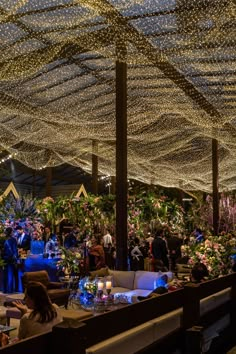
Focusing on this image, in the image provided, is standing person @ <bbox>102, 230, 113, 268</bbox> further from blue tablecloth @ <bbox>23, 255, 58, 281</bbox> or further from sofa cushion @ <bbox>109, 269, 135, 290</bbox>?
sofa cushion @ <bbox>109, 269, 135, 290</bbox>

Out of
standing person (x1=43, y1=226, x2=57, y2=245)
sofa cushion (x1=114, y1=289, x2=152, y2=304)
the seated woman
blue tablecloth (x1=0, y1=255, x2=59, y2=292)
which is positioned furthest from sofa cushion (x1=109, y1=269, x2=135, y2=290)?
the seated woman

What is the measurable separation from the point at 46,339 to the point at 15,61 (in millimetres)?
4592

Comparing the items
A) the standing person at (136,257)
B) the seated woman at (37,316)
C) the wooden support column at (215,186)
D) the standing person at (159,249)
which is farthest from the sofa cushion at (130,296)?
the wooden support column at (215,186)

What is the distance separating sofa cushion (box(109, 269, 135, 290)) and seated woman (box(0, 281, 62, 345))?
15.3ft

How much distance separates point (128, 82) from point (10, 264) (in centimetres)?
430

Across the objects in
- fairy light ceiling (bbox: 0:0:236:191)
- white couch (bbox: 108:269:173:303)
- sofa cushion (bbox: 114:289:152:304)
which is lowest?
A: sofa cushion (bbox: 114:289:152:304)

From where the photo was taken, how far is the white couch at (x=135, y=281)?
830cm

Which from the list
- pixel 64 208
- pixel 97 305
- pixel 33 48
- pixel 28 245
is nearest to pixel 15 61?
pixel 33 48

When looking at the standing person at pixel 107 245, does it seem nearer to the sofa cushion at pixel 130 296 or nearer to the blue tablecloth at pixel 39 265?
the blue tablecloth at pixel 39 265

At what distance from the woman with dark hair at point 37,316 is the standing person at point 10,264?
549cm

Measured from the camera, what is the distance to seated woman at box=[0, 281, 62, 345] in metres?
3.81

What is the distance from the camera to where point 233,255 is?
849cm

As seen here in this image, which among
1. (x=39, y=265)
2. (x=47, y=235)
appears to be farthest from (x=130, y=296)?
(x=47, y=235)

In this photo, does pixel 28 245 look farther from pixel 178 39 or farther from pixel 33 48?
pixel 178 39
